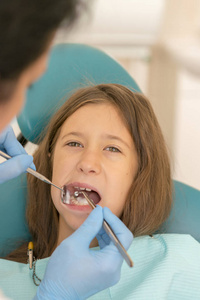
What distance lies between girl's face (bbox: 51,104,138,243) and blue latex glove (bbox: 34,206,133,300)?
0.30 meters

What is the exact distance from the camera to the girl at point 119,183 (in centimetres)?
133

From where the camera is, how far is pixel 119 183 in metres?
1.44

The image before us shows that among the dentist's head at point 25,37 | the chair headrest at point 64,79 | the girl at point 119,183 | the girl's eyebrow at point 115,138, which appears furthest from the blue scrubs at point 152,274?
the dentist's head at point 25,37

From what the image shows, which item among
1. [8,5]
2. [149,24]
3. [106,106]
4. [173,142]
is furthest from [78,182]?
[149,24]

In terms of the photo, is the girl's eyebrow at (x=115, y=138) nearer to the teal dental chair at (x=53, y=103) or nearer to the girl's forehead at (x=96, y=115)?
the girl's forehead at (x=96, y=115)

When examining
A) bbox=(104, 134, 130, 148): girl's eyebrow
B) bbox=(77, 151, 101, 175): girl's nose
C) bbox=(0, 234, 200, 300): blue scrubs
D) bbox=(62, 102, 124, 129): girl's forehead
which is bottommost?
bbox=(0, 234, 200, 300): blue scrubs

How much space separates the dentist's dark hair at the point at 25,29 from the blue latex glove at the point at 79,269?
0.54m

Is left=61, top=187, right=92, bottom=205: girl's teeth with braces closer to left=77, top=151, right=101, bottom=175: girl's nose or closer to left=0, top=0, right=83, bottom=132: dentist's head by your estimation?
left=77, top=151, right=101, bottom=175: girl's nose

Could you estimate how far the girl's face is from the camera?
4.57ft

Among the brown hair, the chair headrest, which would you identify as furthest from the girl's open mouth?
the chair headrest

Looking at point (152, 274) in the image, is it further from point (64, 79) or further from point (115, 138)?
point (64, 79)

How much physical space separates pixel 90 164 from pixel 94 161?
2 cm

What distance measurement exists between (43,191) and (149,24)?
216 centimetres

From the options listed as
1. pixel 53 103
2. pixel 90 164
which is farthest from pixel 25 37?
pixel 53 103
